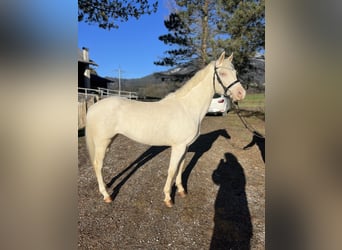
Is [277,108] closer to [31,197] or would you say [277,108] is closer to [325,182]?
[325,182]

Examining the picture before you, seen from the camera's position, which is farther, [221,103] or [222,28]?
[221,103]

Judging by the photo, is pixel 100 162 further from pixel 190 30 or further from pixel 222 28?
pixel 190 30

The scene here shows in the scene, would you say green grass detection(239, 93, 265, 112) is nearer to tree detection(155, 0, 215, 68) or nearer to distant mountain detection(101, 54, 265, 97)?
distant mountain detection(101, 54, 265, 97)

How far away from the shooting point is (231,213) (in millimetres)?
1521

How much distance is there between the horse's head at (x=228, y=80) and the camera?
147cm

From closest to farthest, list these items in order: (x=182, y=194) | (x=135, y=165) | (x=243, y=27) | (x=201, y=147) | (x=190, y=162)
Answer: (x=182, y=194) → (x=243, y=27) → (x=135, y=165) → (x=190, y=162) → (x=201, y=147)

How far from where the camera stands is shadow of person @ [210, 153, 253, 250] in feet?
4.21

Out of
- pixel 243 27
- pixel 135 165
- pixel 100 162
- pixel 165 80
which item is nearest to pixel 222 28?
pixel 243 27

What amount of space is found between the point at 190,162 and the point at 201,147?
0.67 m

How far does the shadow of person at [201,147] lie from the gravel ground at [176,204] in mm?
24

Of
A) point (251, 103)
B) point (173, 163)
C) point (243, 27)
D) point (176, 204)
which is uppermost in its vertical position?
point (243, 27)

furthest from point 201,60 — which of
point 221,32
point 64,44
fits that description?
point 64,44

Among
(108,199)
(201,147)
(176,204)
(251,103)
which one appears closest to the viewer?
(251,103)

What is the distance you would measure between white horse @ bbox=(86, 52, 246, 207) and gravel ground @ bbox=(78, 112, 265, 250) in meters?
0.15
